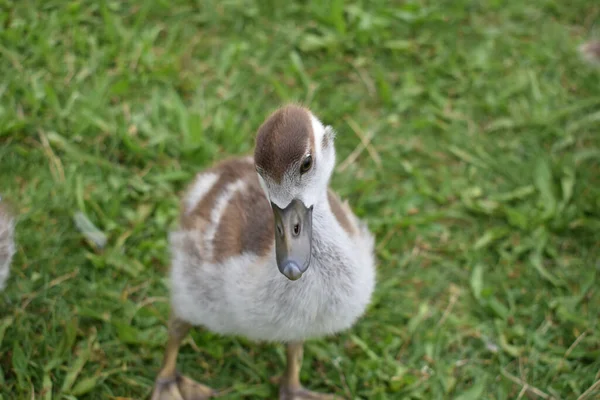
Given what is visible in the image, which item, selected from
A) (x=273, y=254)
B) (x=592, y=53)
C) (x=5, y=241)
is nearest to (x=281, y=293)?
(x=273, y=254)

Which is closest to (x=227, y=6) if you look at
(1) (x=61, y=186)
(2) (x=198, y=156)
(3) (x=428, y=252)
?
(2) (x=198, y=156)

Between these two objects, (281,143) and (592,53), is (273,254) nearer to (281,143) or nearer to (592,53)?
(281,143)

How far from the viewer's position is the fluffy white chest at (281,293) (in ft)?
8.61

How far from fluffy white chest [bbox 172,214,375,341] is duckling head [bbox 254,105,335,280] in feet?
0.59

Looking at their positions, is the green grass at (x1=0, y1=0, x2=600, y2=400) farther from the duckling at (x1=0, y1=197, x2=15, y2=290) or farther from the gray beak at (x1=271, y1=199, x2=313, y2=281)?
the gray beak at (x1=271, y1=199, x2=313, y2=281)

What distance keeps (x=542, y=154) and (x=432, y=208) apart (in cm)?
83

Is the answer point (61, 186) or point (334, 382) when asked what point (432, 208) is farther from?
point (61, 186)

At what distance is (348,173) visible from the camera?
13.4 ft

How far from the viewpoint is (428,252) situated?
152 inches

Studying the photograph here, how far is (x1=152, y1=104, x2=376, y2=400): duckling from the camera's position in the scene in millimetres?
2441

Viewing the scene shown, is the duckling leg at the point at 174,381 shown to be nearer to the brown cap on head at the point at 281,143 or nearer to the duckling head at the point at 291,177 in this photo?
the duckling head at the point at 291,177

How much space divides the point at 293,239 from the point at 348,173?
66.7 inches

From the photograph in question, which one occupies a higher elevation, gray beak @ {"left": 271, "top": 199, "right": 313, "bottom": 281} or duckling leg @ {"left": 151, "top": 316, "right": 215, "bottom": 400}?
gray beak @ {"left": 271, "top": 199, "right": 313, "bottom": 281}

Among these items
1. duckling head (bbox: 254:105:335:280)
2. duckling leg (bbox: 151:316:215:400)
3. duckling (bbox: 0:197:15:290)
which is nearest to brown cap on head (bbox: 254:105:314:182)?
duckling head (bbox: 254:105:335:280)
